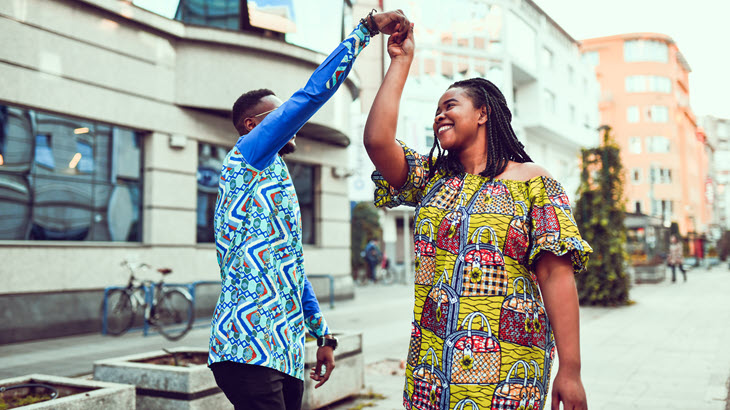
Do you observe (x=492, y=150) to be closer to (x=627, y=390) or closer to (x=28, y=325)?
(x=627, y=390)

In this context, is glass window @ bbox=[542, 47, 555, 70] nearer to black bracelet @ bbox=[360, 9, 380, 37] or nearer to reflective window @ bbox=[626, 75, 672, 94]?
reflective window @ bbox=[626, 75, 672, 94]

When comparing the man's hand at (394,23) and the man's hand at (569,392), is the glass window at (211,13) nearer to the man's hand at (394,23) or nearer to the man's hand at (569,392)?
the man's hand at (394,23)

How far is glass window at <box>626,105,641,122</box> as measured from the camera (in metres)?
64.2

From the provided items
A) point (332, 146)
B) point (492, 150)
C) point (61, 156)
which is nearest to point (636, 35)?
point (332, 146)

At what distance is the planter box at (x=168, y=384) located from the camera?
13.3ft

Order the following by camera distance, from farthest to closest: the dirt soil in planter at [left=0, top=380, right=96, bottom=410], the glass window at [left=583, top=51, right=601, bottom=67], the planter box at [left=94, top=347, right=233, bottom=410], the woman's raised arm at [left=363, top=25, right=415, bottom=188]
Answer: the glass window at [left=583, top=51, right=601, bottom=67]
the planter box at [left=94, top=347, right=233, bottom=410]
the dirt soil in planter at [left=0, top=380, right=96, bottom=410]
the woman's raised arm at [left=363, top=25, right=415, bottom=188]

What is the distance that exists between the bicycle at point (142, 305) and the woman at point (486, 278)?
8106 millimetres

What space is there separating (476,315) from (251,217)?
2.81 ft

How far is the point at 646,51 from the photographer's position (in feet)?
211

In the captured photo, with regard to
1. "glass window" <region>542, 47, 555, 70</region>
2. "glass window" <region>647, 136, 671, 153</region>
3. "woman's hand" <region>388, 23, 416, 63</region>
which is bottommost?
"woman's hand" <region>388, 23, 416, 63</region>

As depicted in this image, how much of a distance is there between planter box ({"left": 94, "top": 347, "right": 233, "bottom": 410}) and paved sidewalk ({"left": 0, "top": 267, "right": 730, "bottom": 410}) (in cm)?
146

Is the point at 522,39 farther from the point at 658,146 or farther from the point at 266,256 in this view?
the point at 658,146

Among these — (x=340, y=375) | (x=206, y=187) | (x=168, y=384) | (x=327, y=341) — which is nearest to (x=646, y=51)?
(x=206, y=187)

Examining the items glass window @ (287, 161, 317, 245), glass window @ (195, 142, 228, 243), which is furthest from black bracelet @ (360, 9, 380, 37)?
glass window @ (287, 161, 317, 245)
